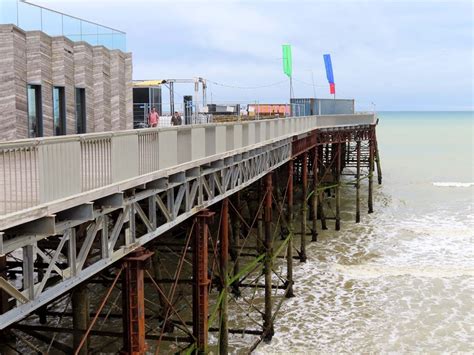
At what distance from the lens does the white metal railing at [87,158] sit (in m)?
6.10

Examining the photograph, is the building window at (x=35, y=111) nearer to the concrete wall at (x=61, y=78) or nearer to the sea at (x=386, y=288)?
the concrete wall at (x=61, y=78)

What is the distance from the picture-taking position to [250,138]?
16047 millimetres

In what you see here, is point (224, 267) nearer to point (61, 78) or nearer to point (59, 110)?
point (59, 110)

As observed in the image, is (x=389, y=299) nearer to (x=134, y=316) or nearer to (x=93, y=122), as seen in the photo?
(x=93, y=122)

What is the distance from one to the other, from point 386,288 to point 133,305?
15.1 m

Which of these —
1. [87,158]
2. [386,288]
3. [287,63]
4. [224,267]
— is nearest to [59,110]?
[224,267]

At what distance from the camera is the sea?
17.0m

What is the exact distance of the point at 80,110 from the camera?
17422 mm

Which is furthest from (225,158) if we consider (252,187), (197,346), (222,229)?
(252,187)

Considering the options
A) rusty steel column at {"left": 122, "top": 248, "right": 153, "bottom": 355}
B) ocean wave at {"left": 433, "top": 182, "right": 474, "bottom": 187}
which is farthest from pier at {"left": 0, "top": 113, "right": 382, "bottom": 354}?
ocean wave at {"left": 433, "top": 182, "right": 474, "bottom": 187}

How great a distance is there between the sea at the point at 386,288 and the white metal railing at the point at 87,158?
290 inches

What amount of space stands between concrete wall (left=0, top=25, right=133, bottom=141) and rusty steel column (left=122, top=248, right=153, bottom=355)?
655cm

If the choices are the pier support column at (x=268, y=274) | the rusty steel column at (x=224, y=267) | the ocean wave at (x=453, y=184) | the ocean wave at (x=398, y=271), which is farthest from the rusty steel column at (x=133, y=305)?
the ocean wave at (x=453, y=184)

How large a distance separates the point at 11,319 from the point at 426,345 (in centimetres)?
1342
